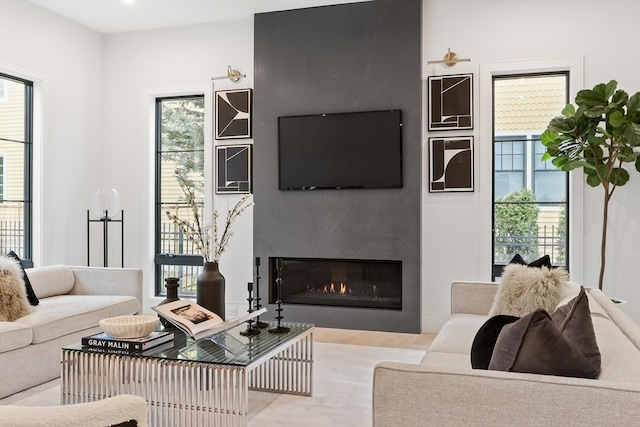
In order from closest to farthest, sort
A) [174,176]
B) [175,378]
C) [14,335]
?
[175,378] < [14,335] < [174,176]

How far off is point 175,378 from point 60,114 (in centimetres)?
400

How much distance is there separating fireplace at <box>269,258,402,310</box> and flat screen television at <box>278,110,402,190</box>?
2.44ft

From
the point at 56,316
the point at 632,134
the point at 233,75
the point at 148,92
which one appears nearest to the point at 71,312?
the point at 56,316

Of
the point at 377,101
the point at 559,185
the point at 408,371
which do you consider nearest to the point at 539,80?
the point at 559,185

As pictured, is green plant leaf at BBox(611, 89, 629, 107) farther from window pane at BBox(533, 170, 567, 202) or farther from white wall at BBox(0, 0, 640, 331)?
window pane at BBox(533, 170, 567, 202)

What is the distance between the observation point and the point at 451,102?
16.4 feet

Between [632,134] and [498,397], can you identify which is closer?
[498,397]

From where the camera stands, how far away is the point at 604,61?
4664 millimetres

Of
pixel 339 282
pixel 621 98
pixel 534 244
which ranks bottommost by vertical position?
pixel 339 282

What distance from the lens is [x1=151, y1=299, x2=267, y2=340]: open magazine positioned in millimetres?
2898

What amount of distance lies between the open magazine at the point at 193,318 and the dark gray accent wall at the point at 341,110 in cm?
220

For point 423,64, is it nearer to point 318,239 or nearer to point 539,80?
point 539,80

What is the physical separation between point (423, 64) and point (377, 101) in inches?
21.0

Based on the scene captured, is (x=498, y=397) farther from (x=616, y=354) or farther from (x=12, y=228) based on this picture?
(x=12, y=228)
